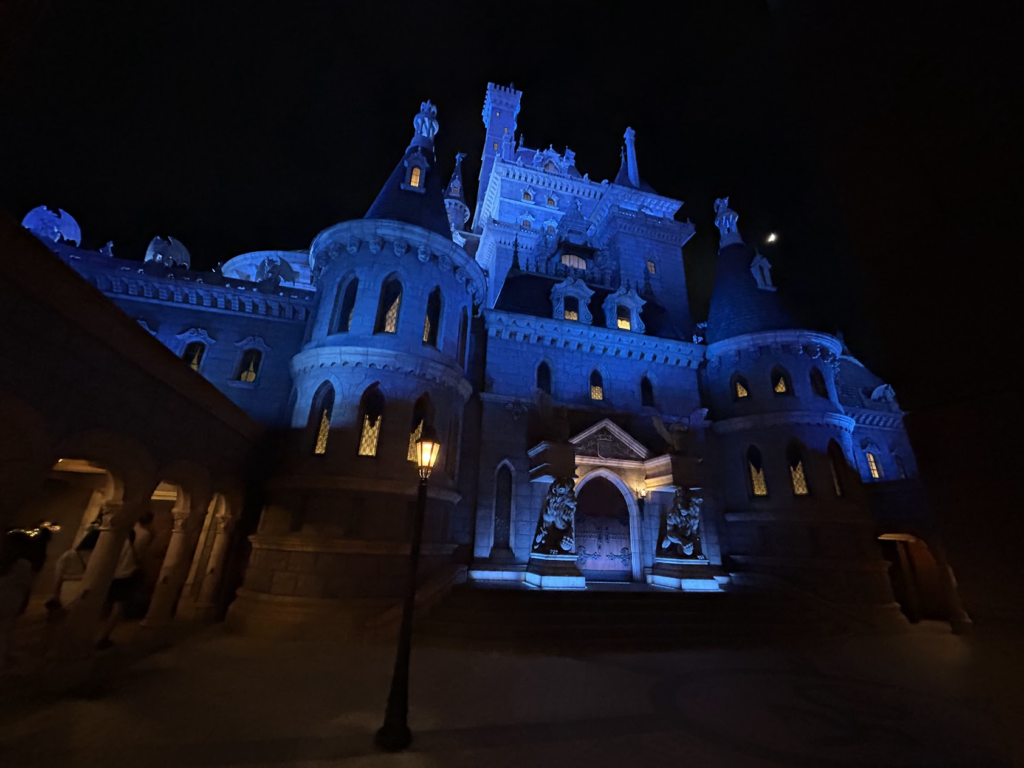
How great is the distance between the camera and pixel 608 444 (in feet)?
57.8

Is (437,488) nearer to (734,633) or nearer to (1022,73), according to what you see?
(734,633)

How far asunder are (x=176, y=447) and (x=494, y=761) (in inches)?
343

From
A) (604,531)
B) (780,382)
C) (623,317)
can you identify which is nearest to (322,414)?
(604,531)

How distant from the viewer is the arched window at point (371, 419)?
1343 cm

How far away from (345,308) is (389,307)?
4.91ft

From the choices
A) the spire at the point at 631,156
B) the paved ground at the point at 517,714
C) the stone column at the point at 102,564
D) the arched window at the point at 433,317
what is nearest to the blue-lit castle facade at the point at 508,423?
the arched window at the point at 433,317

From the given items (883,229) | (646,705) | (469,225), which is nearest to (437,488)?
(646,705)

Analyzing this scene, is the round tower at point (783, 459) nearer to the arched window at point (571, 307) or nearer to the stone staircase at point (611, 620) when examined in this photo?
the stone staircase at point (611, 620)

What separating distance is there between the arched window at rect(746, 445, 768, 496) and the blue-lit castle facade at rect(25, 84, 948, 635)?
0.09 m

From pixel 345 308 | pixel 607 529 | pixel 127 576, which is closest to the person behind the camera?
pixel 127 576

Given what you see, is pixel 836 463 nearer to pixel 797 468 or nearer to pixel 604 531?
pixel 797 468

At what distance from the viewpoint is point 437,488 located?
45.5 ft

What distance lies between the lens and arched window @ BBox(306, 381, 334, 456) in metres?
13.5

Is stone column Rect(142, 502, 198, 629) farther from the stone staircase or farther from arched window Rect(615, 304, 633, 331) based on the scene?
arched window Rect(615, 304, 633, 331)
